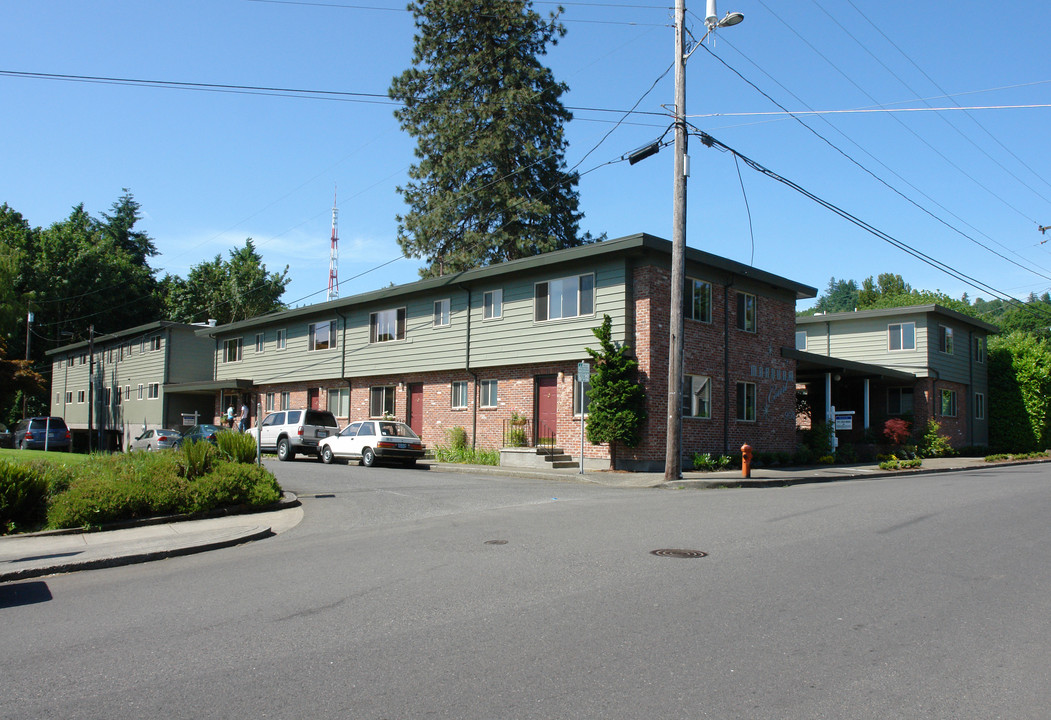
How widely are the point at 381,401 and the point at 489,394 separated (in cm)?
668

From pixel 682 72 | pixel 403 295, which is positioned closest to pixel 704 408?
pixel 682 72

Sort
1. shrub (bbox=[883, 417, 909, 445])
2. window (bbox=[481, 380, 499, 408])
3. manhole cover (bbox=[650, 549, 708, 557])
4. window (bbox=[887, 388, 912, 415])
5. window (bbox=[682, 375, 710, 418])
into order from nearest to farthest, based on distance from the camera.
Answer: manhole cover (bbox=[650, 549, 708, 557])
window (bbox=[682, 375, 710, 418])
window (bbox=[481, 380, 499, 408])
shrub (bbox=[883, 417, 909, 445])
window (bbox=[887, 388, 912, 415])

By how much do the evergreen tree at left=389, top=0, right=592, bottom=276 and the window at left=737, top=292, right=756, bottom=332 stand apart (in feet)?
48.4

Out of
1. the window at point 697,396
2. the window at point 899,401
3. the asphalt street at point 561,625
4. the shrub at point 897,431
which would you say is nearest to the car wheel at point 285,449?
the window at point 697,396

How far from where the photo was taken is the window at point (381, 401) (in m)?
30.6

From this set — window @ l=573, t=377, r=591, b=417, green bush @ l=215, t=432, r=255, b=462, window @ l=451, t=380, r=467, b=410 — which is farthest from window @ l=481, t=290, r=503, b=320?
green bush @ l=215, t=432, r=255, b=462

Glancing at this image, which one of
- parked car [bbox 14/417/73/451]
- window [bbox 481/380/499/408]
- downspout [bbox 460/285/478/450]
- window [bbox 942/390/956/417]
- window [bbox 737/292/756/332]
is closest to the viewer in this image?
window [bbox 737/292/756/332]

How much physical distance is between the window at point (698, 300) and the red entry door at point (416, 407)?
10.8 meters

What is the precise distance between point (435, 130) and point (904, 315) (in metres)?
24.5

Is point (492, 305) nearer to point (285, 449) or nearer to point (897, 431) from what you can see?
point (285, 449)

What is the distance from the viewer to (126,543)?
10.2 m

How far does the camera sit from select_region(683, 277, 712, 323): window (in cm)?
2305

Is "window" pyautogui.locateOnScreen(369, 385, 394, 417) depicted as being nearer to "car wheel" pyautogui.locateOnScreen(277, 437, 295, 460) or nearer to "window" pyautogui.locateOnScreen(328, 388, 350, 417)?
"window" pyautogui.locateOnScreen(328, 388, 350, 417)

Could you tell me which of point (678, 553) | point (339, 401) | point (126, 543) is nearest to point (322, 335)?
point (339, 401)
